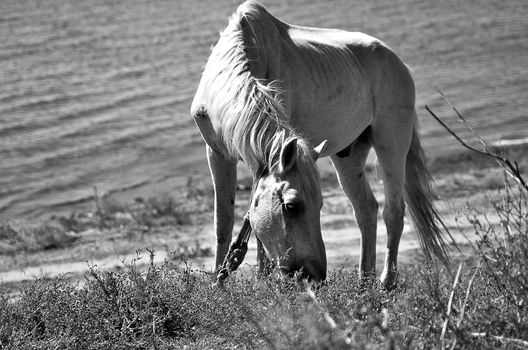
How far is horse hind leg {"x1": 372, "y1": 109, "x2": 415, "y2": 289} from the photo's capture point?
22.5 ft

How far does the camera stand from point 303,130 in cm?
588

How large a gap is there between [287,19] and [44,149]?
8.72 m

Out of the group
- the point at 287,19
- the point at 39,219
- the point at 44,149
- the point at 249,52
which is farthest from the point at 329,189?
the point at 287,19

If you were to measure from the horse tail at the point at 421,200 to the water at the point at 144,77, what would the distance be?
17.1ft

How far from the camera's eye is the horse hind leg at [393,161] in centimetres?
684

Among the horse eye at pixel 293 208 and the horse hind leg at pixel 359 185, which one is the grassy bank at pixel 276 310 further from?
the horse hind leg at pixel 359 185

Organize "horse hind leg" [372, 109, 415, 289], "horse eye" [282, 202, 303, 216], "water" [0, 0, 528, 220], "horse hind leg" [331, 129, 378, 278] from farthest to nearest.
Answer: "water" [0, 0, 528, 220] < "horse hind leg" [331, 129, 378, 278] < "horse hind leg" [372, 109, 415, 289] < "horse eye" [282, 202, 303, 216]

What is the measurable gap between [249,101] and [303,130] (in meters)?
1.14

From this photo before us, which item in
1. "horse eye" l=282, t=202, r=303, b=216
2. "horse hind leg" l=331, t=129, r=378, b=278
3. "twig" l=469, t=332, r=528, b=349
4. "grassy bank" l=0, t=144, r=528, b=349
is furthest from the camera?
"horse hind leg" l=331, t=129, r=378, b=278

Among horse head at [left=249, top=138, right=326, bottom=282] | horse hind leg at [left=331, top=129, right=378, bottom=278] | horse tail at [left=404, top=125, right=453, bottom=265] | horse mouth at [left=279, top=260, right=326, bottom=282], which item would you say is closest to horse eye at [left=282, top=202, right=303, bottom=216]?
horse head at [left=249, top=138, right=326, bottom=282]

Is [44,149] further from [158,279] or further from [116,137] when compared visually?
[158,279]

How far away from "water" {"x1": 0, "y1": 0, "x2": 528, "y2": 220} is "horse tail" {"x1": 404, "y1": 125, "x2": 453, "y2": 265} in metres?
5.20

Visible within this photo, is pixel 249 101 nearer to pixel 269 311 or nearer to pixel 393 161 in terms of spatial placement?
pixel 269 311

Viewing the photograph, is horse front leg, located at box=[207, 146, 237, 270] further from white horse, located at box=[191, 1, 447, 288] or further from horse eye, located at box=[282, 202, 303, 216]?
horse eye, located at box=[282, 202, 303, 216]
